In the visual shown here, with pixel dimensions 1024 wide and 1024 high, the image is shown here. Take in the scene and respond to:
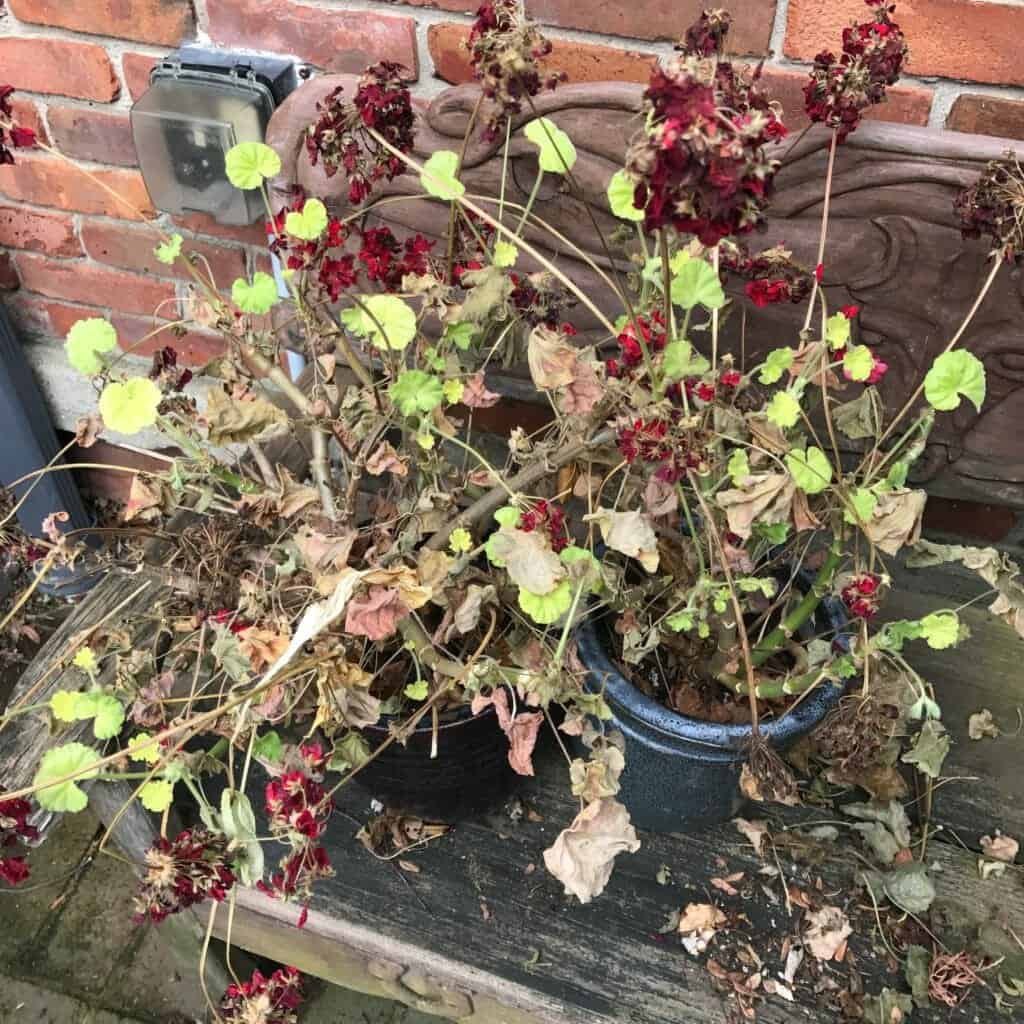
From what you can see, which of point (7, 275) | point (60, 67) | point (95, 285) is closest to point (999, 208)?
point (60, 67)

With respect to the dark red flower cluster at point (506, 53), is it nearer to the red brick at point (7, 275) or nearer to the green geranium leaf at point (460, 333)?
the green geranium leaf at point (460, 333)

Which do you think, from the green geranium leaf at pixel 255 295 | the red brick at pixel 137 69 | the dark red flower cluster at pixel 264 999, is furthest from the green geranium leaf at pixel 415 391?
the red brick at pixel 137 69

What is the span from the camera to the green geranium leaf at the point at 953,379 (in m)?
0.58

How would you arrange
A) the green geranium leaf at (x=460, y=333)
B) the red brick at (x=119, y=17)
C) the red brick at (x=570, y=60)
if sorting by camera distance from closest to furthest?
the green geranium leaf at (x=460, y=333)
the red brick at (x=570, y=60)
the red brick at (x=119, y=17)

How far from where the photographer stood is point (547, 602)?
61 cm

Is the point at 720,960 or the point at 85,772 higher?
the point at 85,772

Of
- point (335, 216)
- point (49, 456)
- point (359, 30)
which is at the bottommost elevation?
point (49, 456)

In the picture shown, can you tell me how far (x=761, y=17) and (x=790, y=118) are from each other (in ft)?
0.31

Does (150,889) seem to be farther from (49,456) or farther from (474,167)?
(49,456)

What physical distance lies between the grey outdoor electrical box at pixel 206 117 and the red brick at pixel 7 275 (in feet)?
1.33

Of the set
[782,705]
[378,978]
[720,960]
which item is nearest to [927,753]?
[782,705]

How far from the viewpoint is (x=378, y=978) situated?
2.78ft

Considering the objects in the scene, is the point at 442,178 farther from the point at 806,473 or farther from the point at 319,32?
the point at 319,32

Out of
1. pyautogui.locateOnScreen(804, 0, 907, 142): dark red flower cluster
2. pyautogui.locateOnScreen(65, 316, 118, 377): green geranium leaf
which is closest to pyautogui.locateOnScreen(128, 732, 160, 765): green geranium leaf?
pyautogui.locateOnScreen(65, 316, 118, 377): green geranium leaf
